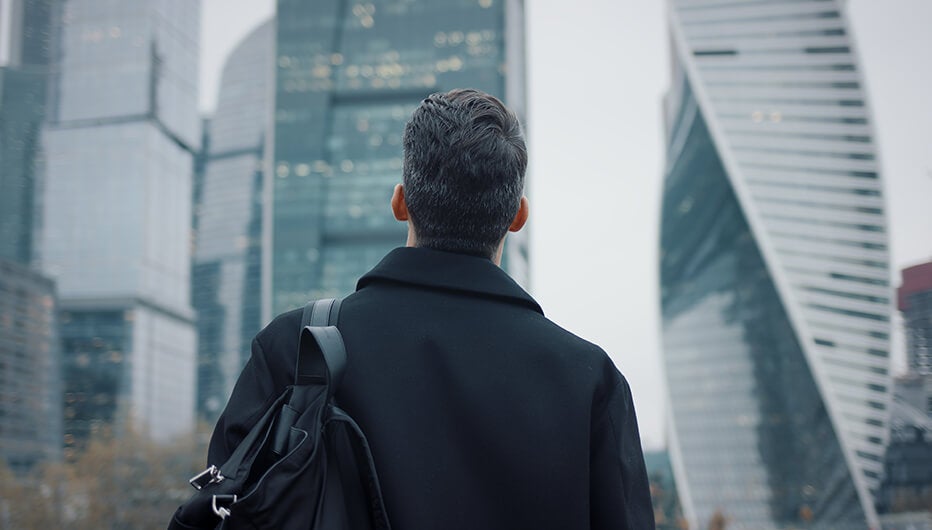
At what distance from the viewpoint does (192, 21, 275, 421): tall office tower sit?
161 m

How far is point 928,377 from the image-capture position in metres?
78.6

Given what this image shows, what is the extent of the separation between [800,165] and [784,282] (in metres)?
12.1

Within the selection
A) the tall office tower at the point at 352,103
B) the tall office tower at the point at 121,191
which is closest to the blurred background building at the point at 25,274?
the tall office tower at the point at 121,191

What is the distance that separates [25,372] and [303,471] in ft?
271

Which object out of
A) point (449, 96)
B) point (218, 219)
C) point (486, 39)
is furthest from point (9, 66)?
point (449, 96)

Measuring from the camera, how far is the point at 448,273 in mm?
1703

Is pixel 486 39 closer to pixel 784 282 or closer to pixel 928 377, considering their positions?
pixel 784 282

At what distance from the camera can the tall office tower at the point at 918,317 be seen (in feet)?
252

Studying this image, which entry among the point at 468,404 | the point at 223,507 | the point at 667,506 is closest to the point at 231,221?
the point at 667,506

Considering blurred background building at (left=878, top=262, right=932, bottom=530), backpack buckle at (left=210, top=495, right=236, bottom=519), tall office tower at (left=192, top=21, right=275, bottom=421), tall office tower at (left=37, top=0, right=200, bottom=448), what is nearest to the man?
backpack buckle at (left=210, top=495, right=236, bottom=519)

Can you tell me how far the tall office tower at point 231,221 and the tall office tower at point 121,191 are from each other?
3969 cm

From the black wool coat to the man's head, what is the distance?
60 mm

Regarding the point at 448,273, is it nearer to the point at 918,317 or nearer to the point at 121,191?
the point at 918,317

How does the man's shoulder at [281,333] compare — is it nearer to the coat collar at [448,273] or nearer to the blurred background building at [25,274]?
the coat collar at [448,273]
